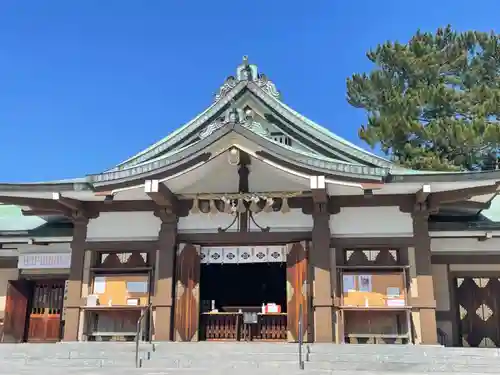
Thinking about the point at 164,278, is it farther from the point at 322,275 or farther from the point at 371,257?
the point at 371,257

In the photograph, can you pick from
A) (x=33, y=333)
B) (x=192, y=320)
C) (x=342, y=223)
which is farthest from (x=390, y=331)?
(x=33, y=333)

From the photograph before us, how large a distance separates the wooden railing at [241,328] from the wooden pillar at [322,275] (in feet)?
3.45

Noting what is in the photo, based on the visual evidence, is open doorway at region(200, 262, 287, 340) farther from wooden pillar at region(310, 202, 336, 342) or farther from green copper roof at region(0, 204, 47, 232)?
green copper roof at region(0, 204, 47, 232)

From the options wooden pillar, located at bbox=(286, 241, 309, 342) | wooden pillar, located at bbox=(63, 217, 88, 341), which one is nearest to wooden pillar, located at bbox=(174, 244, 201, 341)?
wooden pillar, located at bbox=(286, 241, 309, 342)

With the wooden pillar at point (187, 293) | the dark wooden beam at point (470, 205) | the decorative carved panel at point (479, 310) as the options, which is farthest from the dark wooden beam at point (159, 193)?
the decorative carved panel at point (479, 310)

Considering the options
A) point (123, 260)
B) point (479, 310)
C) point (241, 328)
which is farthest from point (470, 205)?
point (123, 260)

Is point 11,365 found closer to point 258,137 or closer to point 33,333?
point 33,333

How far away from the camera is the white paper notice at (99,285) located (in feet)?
41.9

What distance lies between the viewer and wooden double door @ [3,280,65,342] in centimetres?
1411

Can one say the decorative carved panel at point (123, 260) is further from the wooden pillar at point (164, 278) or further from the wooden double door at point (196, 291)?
the wooden double door at point (196, 291)

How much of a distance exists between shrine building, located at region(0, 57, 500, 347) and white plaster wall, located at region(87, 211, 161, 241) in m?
0.03

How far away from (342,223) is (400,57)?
15.7m

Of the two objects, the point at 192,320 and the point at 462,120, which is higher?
the point at 462,120

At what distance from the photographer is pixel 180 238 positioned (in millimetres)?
12641
